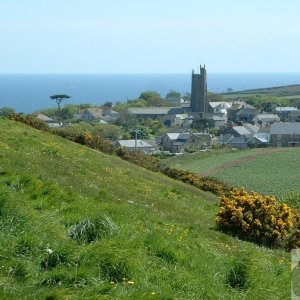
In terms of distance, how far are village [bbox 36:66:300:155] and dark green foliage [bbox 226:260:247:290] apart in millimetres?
85176

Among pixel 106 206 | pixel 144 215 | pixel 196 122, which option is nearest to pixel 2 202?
pixel 106 206

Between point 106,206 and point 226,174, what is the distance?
49.0m

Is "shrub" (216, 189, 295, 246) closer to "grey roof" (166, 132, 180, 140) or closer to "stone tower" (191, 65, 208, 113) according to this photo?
"grey roof" (166, 132, 180, 140)

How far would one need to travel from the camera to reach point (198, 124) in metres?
141

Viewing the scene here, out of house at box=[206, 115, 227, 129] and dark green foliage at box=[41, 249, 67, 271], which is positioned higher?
dark green foliage at box=[41, 249, 67, 271]

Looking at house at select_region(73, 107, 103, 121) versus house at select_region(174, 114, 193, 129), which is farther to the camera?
house at select_region(73, 107, 103, 121)

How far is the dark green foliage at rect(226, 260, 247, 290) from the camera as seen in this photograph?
857 centimetres

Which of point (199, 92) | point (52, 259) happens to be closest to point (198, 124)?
point (199, 92)

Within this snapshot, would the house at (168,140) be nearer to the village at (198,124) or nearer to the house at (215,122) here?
the village at (198,124)

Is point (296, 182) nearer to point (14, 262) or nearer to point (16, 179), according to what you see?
point (16, 179)

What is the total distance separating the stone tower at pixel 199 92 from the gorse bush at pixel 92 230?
5802 inches

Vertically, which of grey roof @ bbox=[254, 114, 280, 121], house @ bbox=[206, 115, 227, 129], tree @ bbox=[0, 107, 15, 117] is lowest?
house @ bbox=[206, 115, 227, 129]

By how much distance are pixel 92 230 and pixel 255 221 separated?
7.49 metres

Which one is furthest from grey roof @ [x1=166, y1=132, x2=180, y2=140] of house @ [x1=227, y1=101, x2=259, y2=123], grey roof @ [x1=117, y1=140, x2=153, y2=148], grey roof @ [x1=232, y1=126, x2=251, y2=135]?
house @ [x1=227, y1=101, x2=259, y2=123]
